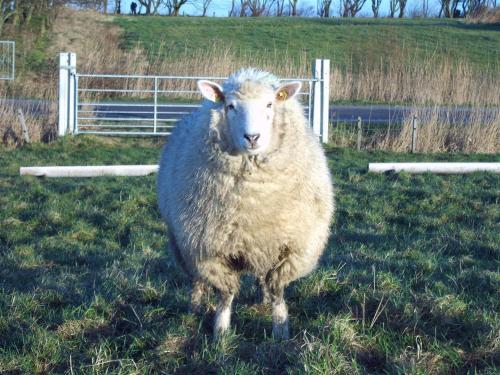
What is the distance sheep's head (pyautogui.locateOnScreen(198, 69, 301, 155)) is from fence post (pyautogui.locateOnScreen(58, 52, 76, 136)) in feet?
34.2

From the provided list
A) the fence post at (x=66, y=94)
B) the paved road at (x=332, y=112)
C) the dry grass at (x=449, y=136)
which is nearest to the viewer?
the dry grass at (x=449, y=136)

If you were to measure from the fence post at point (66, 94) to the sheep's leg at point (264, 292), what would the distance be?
10.3 metres

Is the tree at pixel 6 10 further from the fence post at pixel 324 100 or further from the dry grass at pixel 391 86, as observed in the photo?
the fence post at pixel 324 100

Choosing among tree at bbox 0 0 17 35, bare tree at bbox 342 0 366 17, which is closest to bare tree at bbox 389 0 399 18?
bare tree at bbox 342 0 366 17

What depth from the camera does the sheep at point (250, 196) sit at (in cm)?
423

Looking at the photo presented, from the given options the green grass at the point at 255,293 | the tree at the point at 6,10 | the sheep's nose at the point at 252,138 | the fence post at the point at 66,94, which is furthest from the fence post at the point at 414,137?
the tree at the point at 6,10

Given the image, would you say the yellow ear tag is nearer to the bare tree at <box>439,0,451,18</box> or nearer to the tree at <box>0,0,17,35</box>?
the tree at <box>0,0,17,35</box>

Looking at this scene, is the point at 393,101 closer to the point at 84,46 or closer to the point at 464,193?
the point at 464,193

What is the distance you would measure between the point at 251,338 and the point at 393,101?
1398 centimetres

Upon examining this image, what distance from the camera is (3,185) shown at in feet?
32.1

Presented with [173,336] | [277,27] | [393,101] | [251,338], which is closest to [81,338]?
[173,336]

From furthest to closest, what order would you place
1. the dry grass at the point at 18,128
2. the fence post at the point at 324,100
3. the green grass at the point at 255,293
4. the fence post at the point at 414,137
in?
the fence post at the point at 324,100 < the dry grass at the point at 18,128 < the fence post at the point at 414,137 < the green grass at the point at 255,293

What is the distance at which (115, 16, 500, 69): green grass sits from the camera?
112 ft

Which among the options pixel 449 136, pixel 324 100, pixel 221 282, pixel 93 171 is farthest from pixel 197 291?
pixel 324 100
